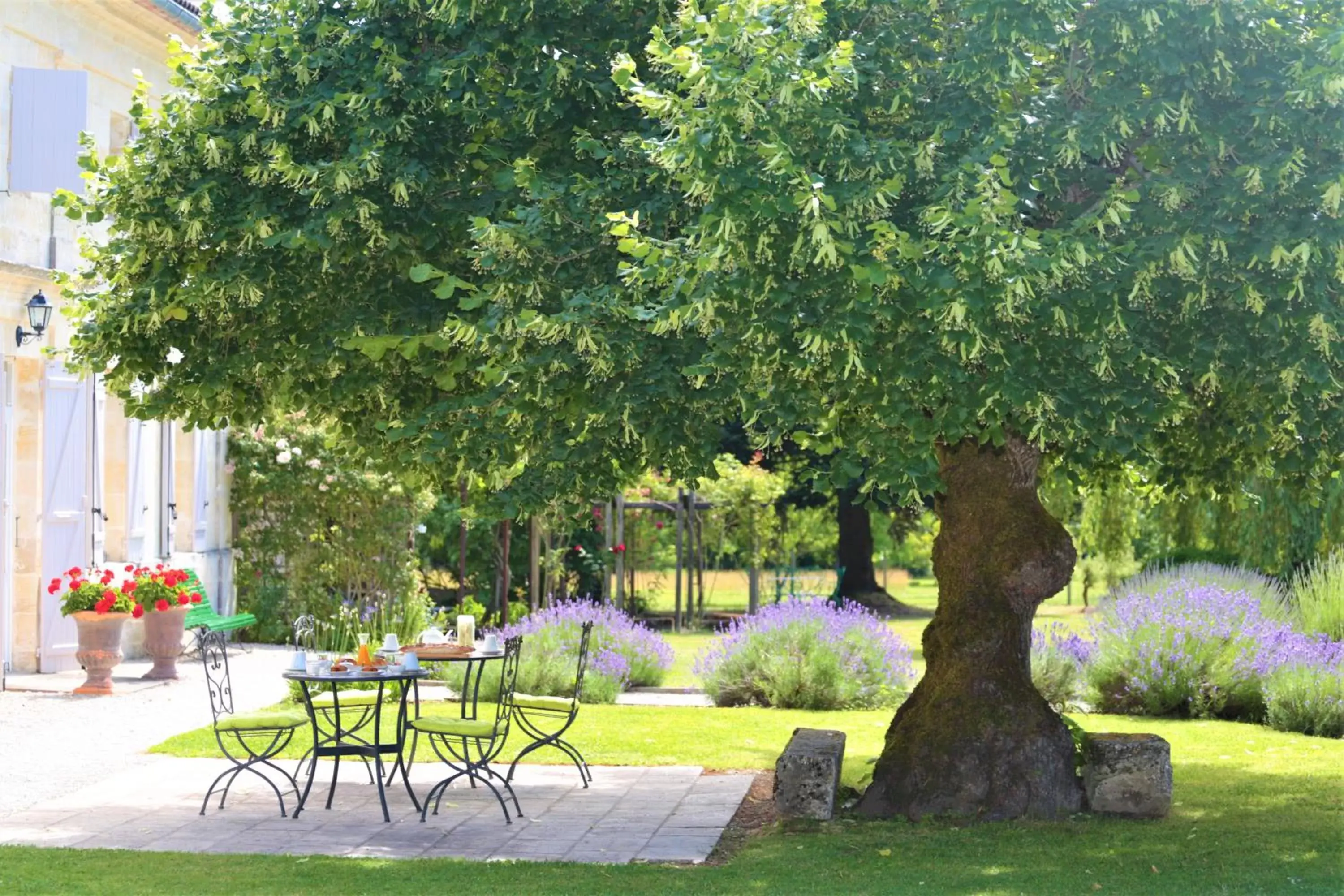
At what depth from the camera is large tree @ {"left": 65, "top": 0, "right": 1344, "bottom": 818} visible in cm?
659

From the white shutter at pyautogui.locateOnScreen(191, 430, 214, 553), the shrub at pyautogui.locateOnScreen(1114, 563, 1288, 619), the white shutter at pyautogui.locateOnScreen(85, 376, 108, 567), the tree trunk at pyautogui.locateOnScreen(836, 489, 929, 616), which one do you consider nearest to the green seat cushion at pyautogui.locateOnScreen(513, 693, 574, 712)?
the shrub at pyautogui.locateOnScreen(1114, 563, 1288, 619)

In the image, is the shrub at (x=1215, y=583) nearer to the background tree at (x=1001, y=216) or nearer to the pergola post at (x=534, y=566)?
the pergola post at (x=534, y=566)

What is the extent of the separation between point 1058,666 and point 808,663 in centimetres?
228

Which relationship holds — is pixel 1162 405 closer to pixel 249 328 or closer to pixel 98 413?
pixel 249 328

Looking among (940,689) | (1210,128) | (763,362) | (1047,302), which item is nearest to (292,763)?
(940,689)

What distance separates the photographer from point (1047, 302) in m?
6.84

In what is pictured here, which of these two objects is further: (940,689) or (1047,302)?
(940,689)

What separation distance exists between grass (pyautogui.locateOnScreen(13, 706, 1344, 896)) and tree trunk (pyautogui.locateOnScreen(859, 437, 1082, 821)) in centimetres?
22

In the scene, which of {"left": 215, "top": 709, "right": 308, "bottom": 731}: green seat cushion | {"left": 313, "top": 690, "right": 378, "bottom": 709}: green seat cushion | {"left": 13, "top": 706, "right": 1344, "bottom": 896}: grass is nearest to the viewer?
{"left": 13, "top": 706, "right": 1344, "bottom": 896}: grass

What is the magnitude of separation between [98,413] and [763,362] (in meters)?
10.9

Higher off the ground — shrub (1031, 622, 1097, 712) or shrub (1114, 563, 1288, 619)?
shrub (1114, 563, 1288, 619)

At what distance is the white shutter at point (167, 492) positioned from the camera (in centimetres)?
1814

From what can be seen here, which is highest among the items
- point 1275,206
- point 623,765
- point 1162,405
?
point 1275,206

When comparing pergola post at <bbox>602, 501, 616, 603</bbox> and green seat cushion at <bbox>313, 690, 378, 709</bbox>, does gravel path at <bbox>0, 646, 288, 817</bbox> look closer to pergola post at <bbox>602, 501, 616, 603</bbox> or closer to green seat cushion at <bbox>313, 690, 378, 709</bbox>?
green seat cushion at <bbox>313, 690, 378, 709</bbox>
